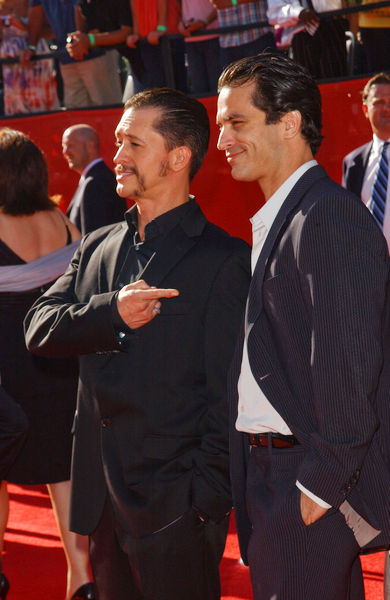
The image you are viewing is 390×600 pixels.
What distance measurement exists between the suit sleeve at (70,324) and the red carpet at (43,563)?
1735 mm

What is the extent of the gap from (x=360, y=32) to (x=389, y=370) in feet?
15.9

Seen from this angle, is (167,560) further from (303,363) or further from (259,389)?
(303,363)

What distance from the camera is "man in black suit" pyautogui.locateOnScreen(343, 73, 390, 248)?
17.4 feet

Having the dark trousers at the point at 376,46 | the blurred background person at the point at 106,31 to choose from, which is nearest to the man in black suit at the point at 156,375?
the dark trousers at the point at 376,46

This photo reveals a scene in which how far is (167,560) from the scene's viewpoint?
2.36 meters

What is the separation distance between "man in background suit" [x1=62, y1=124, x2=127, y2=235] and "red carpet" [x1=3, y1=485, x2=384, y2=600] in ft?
6.51

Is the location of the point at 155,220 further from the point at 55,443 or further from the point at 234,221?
the point at 234,221

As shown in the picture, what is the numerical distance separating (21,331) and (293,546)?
7.73 ft

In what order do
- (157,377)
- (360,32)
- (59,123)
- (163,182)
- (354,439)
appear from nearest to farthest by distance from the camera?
(354,439), (157,377), (163,182), (360,32), (59,123)

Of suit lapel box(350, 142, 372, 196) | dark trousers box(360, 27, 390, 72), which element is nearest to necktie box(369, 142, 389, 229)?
suit lapel box(350, 142, 372, 196)

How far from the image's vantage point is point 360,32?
6207mm

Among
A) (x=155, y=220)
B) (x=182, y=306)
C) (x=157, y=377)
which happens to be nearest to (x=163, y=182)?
(x=155, y=220)

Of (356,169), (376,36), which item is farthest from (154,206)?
(376,36)

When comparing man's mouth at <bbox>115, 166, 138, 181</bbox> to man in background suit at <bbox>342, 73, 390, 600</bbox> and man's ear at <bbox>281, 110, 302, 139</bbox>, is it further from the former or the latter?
man in background suit at <bbox>342, 73, 390, 600</bbox>
